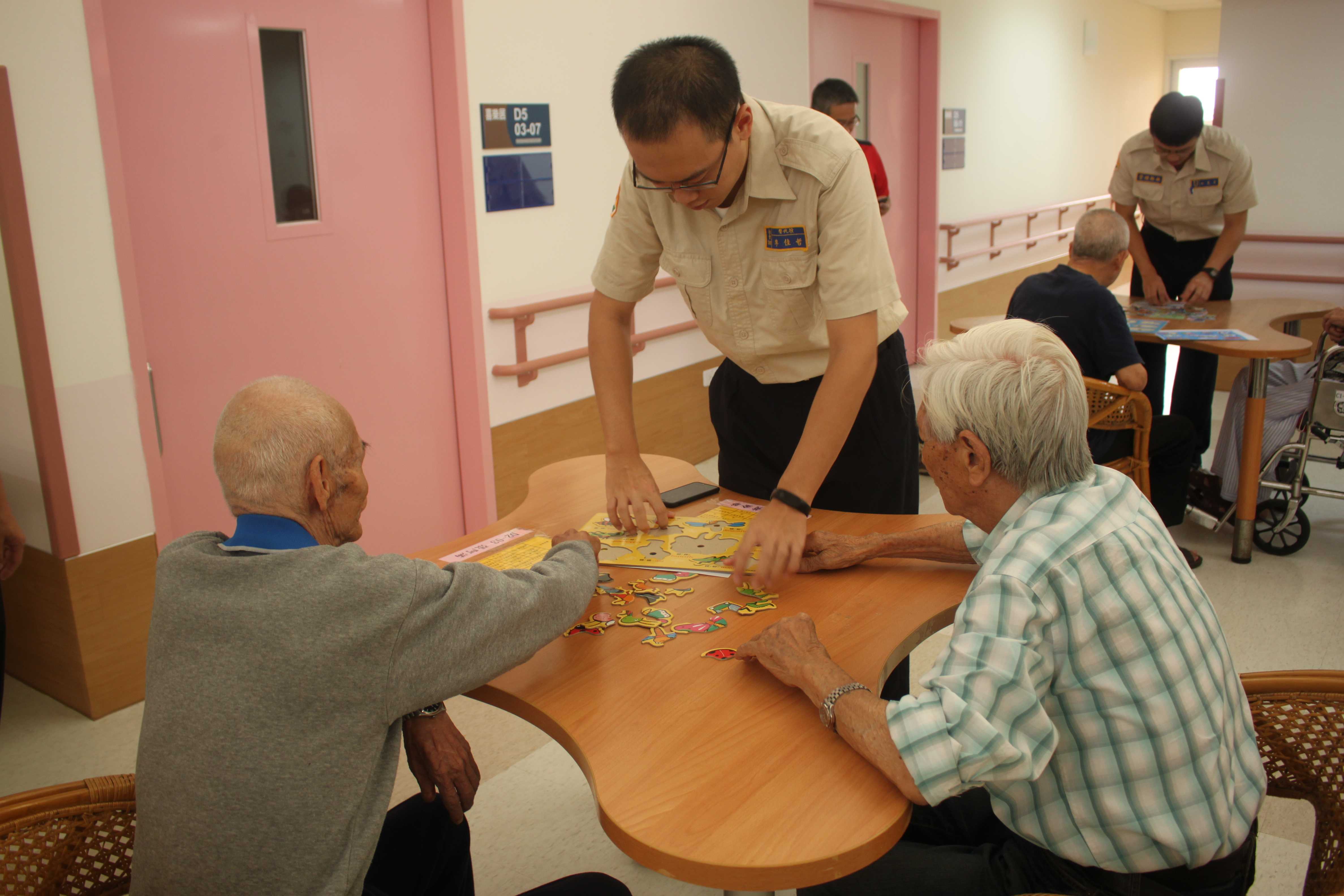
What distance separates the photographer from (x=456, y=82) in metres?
3.74

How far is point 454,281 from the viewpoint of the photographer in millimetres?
3961

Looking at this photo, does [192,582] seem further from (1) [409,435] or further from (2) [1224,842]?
(1) [409,435]

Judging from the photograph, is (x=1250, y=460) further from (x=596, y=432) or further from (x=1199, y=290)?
(x=596, y=432)

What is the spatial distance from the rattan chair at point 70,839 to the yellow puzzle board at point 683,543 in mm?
853

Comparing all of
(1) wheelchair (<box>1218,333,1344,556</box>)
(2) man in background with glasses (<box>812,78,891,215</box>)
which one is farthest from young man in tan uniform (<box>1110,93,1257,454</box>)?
(2) man in background with glasses (<box>812,78,891,215</box>)

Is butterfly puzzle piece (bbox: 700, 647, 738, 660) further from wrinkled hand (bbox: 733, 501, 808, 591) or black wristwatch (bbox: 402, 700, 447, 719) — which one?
black wristwatch (bbox: 402, 700, 447, 719)

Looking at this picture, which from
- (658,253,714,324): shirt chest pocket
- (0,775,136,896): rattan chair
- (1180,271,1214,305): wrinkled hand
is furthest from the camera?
(1180,271,1214,305): wrinkled hand

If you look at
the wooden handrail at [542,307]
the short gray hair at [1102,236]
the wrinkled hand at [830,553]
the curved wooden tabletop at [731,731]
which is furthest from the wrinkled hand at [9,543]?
the short gray hair at [1102,236]

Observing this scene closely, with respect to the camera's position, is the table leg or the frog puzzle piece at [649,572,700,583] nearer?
the frog puzzle piece at [649,572,700,583]

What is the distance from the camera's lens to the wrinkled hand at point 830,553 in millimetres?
1887

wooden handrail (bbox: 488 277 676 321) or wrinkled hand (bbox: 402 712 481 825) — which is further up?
wooden handrail (bbox: 488 277 676 321)

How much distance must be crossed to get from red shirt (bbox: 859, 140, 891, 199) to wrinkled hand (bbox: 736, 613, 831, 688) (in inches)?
157

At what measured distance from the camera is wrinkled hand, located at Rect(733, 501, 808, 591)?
175 centimetres

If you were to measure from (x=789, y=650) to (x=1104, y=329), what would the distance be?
254cm
